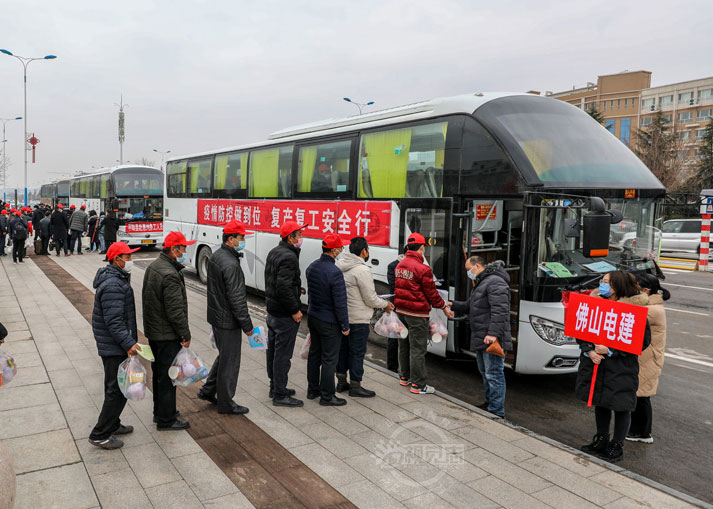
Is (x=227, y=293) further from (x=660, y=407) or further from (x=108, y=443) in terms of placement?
(x=660, y=407)

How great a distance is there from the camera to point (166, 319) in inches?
198

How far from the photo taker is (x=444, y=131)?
731cm

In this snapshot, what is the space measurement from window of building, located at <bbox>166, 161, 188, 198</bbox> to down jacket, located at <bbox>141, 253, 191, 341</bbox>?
10920 millimetres

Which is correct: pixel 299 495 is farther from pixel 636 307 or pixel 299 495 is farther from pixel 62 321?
pixel 62 321

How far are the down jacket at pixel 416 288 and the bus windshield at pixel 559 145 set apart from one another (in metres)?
1.66

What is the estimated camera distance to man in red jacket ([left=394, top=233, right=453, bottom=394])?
626cm

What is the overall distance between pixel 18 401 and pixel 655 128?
1661 inches

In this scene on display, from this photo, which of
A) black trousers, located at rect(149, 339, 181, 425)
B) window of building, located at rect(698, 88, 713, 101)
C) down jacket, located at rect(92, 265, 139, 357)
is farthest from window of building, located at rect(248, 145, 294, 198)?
window of building, located at rect(698, 88, 713, 101)

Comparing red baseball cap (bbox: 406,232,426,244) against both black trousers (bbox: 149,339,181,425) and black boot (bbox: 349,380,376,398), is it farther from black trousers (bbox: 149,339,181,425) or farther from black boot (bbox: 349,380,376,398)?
black trousers (bbox: 149,339,181,425)

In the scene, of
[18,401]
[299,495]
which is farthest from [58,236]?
[299,495]

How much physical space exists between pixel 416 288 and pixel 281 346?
1.66 m

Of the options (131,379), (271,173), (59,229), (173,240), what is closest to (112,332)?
(131,379)

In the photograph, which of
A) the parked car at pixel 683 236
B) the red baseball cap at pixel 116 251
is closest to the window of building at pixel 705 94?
the parked car at pixel 683 236

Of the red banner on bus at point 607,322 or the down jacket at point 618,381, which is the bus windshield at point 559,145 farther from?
the down jacket at point 618,381
